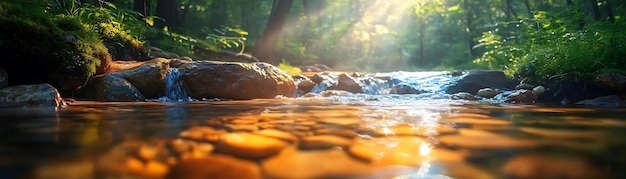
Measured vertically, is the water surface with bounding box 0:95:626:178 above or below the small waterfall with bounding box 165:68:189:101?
below

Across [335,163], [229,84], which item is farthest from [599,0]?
[335,163]

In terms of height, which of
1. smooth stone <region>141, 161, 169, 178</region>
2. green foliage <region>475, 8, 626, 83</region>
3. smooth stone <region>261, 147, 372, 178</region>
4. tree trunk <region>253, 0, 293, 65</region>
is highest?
tree trunk <region>253, 0, 293, 65</region>

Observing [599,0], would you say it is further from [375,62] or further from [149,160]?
[375,62]

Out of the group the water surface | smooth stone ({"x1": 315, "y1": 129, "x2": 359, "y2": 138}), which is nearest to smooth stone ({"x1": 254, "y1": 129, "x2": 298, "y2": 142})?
the water surface

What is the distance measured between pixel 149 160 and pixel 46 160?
12.4 inches

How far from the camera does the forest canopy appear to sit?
612 cm

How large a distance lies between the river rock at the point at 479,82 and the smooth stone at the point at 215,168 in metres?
7.49

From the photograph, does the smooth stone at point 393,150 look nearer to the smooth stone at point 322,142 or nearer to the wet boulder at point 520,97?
the smooth stone at point 322,142

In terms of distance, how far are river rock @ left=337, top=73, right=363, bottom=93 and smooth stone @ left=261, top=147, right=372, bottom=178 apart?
6.14m

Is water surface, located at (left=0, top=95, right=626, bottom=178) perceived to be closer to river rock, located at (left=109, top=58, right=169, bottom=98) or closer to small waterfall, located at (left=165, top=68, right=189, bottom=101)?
river rock, located at (left=109, top=58, right=169, bottom=98)

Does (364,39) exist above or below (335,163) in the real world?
above

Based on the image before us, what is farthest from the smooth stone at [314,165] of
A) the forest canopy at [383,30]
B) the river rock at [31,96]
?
the forest canopy at [383,30]

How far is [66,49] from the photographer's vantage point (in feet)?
13.3

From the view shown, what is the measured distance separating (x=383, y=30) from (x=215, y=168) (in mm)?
25848
